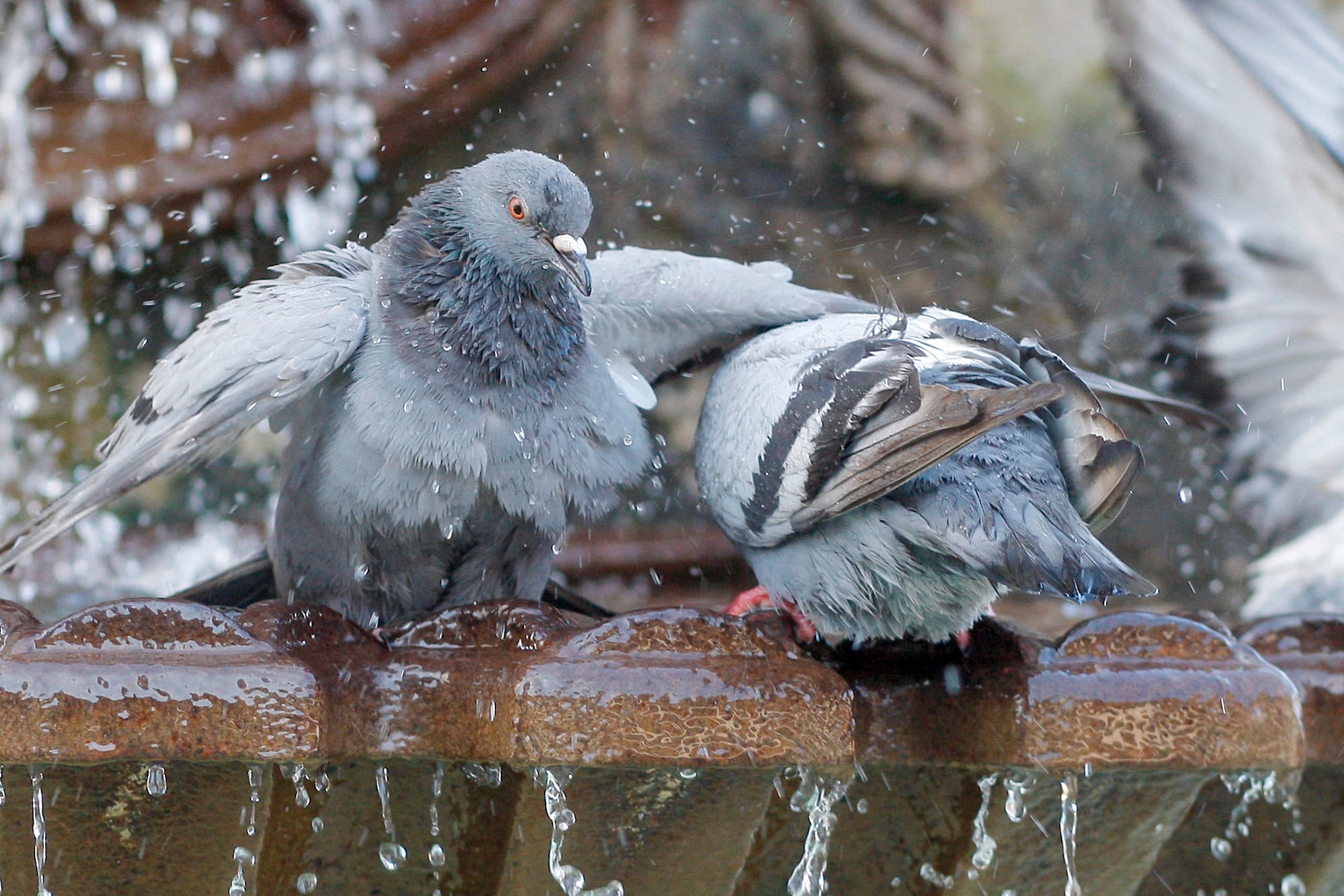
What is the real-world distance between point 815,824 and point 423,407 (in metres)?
1.06

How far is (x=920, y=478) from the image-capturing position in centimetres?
211

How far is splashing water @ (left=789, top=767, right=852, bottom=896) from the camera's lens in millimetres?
1953

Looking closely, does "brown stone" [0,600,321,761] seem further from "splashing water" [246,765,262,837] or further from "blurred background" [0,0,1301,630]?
"blurred background" [0,0,1301,630]

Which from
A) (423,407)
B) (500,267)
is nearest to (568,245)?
(500,267)

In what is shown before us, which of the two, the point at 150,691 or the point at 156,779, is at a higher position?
the point at 150,691

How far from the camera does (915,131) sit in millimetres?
5168

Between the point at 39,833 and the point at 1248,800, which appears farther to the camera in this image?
the point at 1248,800

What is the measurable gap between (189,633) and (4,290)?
3493mm

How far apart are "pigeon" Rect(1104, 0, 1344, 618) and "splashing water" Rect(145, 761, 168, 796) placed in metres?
3.52

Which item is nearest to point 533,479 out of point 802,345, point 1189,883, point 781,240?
point 802,345

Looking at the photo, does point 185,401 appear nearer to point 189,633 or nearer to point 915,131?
point 189,633

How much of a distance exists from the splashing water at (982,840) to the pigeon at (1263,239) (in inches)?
91.9

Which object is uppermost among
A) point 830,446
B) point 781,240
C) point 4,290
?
point 830,446

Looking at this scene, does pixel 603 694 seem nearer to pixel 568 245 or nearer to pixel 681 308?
pixel 568 245
